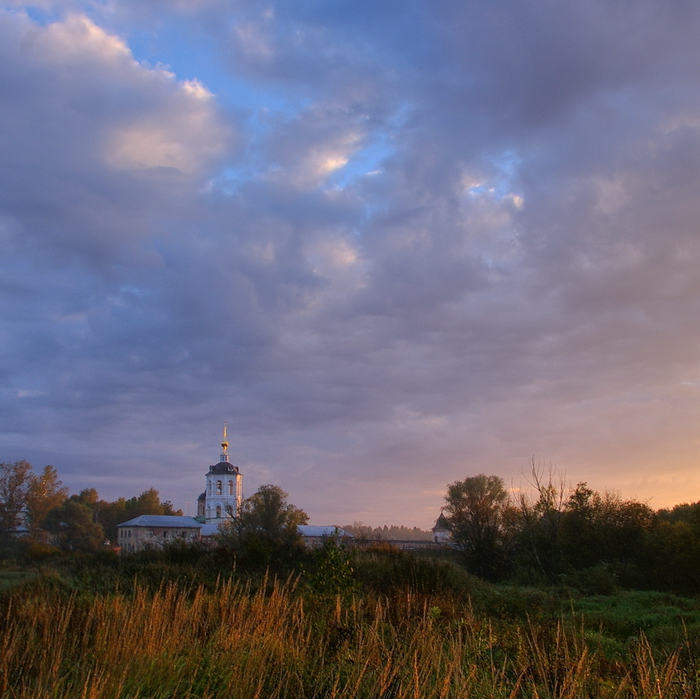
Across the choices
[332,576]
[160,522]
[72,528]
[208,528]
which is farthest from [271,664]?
[208,528]

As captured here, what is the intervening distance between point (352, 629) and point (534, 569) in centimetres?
2367

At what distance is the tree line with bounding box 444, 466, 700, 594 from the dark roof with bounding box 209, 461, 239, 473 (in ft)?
196

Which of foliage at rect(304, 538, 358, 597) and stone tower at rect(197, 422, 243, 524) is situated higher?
stone tower at rect(197, 422, 243, 524)

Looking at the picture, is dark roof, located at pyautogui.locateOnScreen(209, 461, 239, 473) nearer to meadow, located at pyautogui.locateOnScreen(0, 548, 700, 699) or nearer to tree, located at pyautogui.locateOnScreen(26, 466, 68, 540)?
tree, located at pyautogui.locateOnScreen(26, 466, 68, 540)

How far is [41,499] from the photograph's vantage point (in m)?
65.0

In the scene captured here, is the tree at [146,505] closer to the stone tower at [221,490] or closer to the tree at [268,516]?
the stone tower at [221,490]

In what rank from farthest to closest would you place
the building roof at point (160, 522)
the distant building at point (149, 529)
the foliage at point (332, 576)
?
the building roof at point (160, 522) < the distant building at point (149, 529) < the foliage at point (332, 576)

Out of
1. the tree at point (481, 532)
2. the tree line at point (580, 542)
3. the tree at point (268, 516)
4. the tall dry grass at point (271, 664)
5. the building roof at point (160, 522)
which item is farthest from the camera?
the building roof at point (160, 522)

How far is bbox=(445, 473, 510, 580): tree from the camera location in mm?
30734

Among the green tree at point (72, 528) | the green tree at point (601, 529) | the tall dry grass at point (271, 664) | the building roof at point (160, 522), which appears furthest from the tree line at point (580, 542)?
the building roof at point (160, 522)

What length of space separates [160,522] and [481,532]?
5901 centimetres

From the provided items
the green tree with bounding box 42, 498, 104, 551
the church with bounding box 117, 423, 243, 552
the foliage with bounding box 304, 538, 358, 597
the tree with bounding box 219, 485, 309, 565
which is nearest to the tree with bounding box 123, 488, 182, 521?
the church with bounding box 117, 423, 243, 552

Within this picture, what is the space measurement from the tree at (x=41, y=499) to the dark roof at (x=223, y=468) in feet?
82.0

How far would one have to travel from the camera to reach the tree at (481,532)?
30734 millimetres
